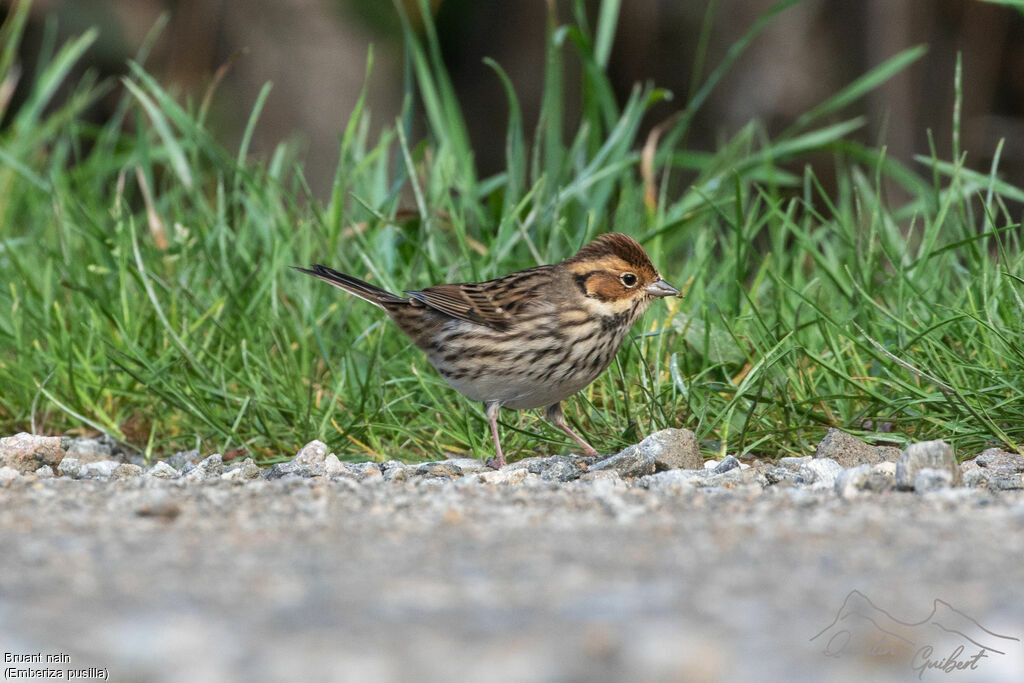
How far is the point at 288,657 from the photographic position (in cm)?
166

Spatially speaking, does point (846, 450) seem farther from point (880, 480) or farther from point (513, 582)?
point (513, 582)

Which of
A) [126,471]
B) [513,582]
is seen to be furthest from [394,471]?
[513,582]

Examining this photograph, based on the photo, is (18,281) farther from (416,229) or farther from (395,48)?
(395,48)

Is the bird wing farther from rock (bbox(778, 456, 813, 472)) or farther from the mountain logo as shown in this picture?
the mountain logo

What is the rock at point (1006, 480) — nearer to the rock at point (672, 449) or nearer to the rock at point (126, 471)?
the rock at point (672, 449)

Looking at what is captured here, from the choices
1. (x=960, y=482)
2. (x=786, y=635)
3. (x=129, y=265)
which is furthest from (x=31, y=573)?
(x=129, y=265)

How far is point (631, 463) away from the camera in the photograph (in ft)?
11.8

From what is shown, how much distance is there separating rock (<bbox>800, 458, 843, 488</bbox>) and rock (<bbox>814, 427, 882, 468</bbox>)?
0.13 meters

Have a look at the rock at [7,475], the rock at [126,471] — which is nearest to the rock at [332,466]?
the rock at [126,471]

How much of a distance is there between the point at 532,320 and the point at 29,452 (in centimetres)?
177

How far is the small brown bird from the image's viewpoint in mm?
4324

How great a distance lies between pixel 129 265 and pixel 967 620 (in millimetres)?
3912

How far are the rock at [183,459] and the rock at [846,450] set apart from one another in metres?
2.01

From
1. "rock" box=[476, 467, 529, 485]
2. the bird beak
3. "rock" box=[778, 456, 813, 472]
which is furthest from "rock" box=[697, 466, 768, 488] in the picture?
the bird beak
